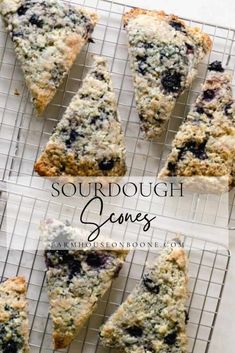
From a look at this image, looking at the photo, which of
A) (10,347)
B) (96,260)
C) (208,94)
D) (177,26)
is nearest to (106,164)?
(96,260)

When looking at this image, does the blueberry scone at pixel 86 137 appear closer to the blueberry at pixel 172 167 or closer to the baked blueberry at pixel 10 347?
the blueberry at pixel 172 167

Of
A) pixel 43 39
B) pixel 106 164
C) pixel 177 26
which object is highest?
pixel 177 26

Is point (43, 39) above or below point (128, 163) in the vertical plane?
above

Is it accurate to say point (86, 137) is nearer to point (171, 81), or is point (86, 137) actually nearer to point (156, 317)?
point (171, 81)

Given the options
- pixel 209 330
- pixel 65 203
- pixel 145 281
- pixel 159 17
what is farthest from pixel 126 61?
pixel 209 330

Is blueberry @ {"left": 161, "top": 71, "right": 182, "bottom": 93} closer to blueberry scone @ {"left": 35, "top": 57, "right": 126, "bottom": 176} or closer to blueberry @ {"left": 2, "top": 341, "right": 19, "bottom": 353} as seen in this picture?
blueberry scone @ {"left": 35, "top": 57, "right": 126, "bottom": 176}
